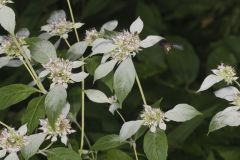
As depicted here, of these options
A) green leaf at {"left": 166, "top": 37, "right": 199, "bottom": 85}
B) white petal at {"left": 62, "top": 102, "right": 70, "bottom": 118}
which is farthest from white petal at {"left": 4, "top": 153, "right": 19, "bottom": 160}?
green leaf at {"left": 166, "top": 37, "right": 199, "bottom": 85}

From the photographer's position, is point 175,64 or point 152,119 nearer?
point 152,119


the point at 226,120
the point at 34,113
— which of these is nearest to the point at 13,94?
the point at 34,113

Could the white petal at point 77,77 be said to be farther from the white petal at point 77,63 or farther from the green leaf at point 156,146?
the green leaf at point 156,146

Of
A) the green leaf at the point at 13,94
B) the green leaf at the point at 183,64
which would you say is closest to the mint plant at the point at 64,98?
the green leaf at the point at 13,94

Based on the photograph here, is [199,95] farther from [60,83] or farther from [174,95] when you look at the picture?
[60,83]

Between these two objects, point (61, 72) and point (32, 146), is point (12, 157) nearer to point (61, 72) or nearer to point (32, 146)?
point (32, 146)
